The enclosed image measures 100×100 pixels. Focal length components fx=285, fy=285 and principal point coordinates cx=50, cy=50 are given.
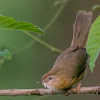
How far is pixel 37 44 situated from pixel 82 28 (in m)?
1.26

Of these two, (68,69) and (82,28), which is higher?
(82,28)

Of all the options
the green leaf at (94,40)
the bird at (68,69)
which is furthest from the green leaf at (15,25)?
the bird at (68,69)

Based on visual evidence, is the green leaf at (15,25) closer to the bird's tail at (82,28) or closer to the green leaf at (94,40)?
the green leaf at (94,40)

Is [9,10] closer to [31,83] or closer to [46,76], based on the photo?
[31,83]

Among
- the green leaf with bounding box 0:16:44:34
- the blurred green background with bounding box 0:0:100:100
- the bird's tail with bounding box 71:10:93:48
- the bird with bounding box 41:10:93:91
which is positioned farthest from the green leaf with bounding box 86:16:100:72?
the blurred green background with bounding box 0:0:100:100

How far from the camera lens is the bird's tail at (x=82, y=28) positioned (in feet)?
9.71

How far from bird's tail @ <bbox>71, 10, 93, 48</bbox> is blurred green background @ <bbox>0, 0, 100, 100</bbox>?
0.65 m

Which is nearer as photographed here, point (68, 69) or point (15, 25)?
point (15, 25)

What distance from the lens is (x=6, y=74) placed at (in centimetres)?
384

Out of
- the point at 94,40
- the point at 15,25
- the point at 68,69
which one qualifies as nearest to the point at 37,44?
the point at 68,69

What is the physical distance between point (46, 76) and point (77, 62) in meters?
0.33

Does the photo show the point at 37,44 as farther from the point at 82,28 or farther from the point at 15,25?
the point at 15,25

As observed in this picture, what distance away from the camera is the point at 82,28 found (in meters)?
3.03

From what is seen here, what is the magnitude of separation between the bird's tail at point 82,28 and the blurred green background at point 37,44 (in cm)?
65
